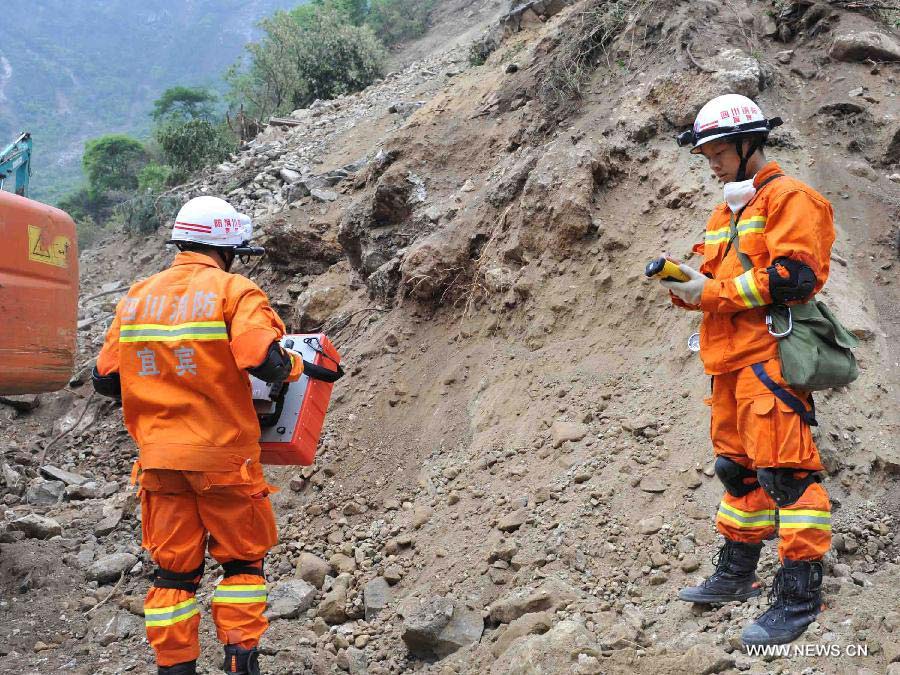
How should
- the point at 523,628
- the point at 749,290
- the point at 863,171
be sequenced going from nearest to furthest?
the point at 749,290 → the point at 523,628 → the point at 863,171

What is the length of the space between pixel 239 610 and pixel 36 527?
3.16 m

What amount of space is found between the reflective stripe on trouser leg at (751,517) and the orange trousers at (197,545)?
194 centimetres

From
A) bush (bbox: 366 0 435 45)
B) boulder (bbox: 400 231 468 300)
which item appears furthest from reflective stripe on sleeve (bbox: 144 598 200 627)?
bush (bbox: 366 0 435 45)

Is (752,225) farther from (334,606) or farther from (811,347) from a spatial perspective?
(334,606)

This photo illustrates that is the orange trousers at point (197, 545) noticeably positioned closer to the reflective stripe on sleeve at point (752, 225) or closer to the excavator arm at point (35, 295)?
the excavator arm at point (35, 295)

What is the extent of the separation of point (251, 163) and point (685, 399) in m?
11.3

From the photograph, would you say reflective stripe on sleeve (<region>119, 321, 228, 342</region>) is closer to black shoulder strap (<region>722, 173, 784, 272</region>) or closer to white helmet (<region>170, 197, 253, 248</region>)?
white helmet (<region>170, 197, 253, 248</region>)

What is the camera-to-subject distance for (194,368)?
323 cm

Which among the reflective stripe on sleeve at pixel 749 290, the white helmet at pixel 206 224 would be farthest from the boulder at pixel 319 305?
the reflective stripe on sleeve at pixel 749 290

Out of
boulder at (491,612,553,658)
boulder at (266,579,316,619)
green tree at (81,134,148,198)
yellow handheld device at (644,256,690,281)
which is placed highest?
yellow handheld device at (644,256,690,281)

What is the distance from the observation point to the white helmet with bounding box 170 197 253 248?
139 inches

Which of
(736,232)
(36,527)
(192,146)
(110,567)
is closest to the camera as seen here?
(736,232)

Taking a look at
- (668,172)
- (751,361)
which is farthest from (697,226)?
(751,361)

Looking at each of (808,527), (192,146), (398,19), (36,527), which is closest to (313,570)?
(36,527)
